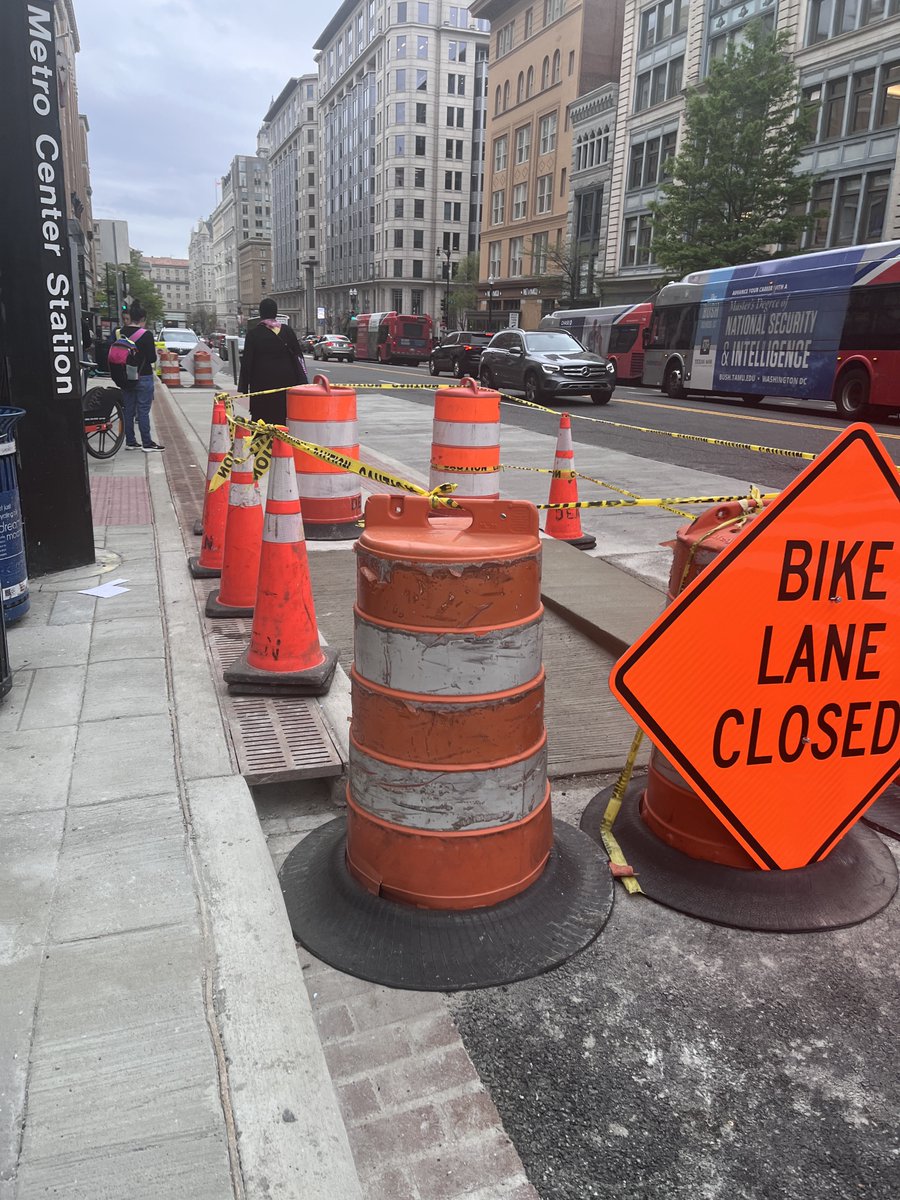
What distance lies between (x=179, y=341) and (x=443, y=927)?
39.7 m

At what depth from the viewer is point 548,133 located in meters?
64.9

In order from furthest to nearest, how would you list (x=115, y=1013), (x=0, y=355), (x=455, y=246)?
(x=455, y=246) → (x=0, y=355) → (x=115, y=1013)

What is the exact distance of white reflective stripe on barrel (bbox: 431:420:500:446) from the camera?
25.1 ft

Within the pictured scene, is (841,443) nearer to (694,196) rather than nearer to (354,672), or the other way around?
(354,672)

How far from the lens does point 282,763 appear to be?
12.2 ft

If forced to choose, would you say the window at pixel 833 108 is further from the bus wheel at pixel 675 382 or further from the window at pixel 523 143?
the window at pixel 523 143

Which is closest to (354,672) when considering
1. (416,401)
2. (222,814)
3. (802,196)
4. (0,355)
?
(222,814)

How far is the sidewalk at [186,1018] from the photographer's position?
194 cm

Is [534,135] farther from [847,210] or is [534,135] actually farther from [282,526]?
[282,526]

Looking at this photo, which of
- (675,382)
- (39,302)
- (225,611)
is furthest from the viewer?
(675,382)

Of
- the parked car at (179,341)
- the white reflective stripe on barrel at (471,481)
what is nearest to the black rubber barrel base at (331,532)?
the white reflective stripe on barrel at (471,481)

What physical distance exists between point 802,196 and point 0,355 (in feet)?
117

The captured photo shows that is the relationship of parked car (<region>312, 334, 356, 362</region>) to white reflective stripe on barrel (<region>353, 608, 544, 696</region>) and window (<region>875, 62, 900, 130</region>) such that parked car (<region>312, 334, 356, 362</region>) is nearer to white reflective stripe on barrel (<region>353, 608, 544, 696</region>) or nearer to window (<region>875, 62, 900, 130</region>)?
window (<region>875, 62, 900, 130</region>)

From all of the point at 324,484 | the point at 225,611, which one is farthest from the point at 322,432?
the point at 225,611
